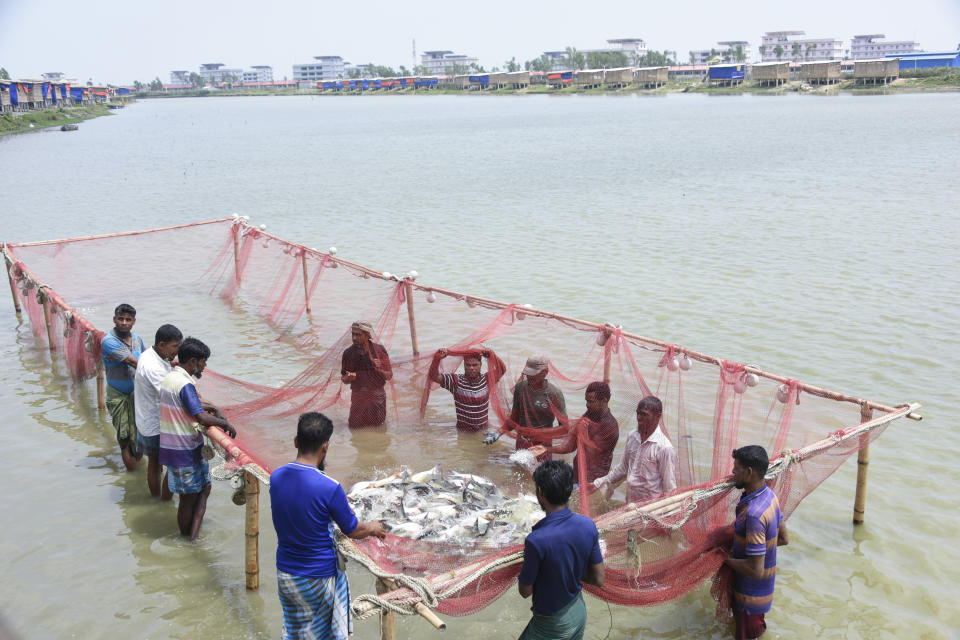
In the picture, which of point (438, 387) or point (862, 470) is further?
point (438, 387)

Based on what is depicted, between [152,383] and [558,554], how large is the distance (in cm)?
351

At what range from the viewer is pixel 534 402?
6.41 m

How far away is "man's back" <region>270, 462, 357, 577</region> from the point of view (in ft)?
11.6

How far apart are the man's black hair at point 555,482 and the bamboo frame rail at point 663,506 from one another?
0.54 meters

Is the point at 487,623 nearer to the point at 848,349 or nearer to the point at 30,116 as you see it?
the point at 848,349

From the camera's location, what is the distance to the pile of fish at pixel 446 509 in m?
5.07

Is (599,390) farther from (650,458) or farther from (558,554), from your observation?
(558,554)

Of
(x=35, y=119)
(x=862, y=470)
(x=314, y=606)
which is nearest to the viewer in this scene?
(x=314, y=606)

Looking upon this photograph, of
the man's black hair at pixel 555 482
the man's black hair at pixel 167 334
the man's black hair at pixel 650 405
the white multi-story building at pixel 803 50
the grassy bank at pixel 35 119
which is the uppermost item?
the white multi-story building at pixel 803 50

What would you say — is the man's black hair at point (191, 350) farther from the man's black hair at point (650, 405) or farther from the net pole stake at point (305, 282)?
the net pole stake at point (305, 282)

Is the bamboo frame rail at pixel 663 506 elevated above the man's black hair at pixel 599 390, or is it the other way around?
the man's black hair at pixel 599 390

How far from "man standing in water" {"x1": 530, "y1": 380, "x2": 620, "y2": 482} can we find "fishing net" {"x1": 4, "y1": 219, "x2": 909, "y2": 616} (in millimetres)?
20

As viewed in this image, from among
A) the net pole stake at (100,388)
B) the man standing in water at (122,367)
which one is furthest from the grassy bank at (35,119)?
the man standing in water at (122,367)

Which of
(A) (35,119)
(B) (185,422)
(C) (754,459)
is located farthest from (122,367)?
(A) (35,119)
